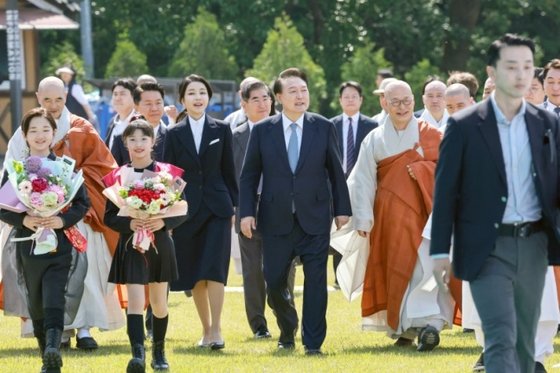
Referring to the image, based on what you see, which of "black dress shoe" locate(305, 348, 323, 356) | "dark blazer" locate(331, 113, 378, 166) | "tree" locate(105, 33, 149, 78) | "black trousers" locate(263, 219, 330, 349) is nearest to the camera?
"black dress shoe" locate(305, 348, 323, 356)

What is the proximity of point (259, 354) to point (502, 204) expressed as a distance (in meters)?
4.17

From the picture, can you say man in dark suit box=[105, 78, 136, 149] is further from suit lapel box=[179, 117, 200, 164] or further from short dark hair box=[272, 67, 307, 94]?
short dark hair box=[272, 67, 307, 94]

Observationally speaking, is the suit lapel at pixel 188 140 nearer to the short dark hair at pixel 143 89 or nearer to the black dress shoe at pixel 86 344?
the short dark hair at pixel 143 89

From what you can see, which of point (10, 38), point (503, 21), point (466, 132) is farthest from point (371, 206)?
point (503, 21)

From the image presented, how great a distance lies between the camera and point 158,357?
11.2 metres

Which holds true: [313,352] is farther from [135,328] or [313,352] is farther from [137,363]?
[137,363]

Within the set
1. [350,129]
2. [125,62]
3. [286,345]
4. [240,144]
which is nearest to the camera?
[286,345]

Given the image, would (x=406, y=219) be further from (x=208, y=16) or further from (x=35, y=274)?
(x=208, y=16)

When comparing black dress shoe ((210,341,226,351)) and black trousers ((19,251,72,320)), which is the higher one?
black trousers ((19,251,72,320))

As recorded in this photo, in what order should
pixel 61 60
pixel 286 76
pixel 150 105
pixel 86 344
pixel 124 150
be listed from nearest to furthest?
pixel 286 76, pixel 86 344, pixel 124 150, pixel 150 105, pixel 61 60

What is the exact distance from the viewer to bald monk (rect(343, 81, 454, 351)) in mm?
12500

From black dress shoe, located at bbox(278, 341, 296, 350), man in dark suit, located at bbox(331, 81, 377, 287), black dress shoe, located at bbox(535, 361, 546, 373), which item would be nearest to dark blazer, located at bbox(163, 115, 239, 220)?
black dress shoe, located at bbox(278, 341, 296, 350)

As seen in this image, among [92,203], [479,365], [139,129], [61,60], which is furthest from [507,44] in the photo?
[61,60]

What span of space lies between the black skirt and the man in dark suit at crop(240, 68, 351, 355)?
4.04 feet
